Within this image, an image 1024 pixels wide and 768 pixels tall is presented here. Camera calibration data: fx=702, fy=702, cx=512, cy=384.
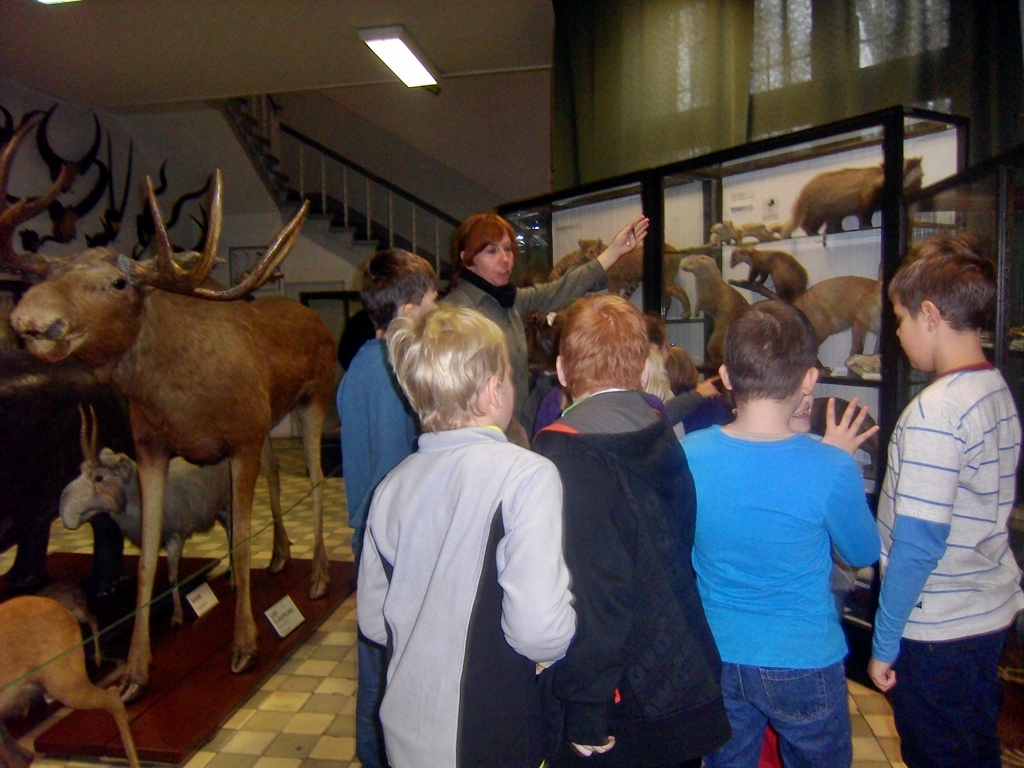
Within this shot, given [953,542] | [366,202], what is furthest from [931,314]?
[366,202]

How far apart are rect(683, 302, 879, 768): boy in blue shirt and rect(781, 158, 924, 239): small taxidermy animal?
3.72 ft

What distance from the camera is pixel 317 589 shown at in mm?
3400

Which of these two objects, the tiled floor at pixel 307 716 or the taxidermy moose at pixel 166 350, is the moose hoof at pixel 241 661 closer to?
the taxidermy moose at pixel 166 350

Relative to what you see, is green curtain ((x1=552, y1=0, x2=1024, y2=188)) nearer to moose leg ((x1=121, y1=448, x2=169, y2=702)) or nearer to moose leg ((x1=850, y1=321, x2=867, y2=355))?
moose leg ((x1=850, y1=321, x2=867, y2=355))

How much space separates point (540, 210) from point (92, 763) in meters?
2.88

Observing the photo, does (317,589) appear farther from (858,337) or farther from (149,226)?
(858,337)

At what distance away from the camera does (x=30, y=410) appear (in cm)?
202

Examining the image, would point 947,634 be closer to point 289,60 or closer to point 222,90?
point 289,60

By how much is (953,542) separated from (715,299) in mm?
1510

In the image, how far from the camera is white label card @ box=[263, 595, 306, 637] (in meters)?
2.95

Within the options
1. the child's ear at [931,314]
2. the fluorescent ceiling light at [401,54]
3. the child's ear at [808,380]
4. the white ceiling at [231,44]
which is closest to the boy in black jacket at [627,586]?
the child's ear at [808,380]

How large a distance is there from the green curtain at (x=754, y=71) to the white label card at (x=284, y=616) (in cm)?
273

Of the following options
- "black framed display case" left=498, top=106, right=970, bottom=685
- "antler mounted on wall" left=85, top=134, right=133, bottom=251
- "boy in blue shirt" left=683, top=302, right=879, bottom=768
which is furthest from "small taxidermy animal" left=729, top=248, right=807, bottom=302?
"antler mounted on wall" left=85, top=134, right=133, bottom=251

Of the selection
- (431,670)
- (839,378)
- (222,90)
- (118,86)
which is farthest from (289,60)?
(431,670)
